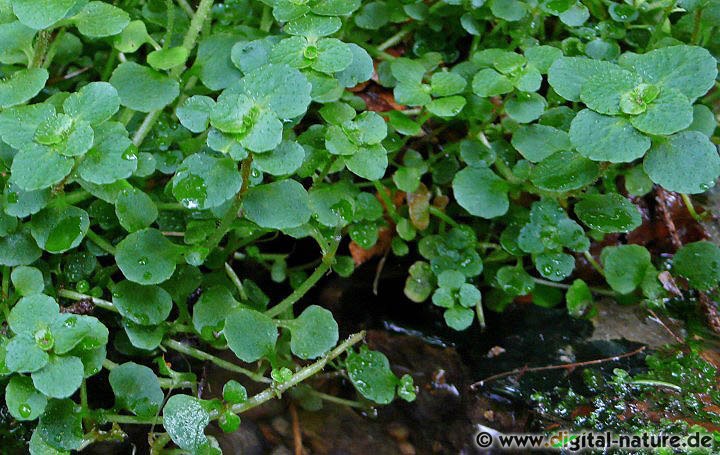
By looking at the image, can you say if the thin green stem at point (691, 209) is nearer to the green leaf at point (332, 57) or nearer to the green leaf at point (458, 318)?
the green leaf at point (458, 318)

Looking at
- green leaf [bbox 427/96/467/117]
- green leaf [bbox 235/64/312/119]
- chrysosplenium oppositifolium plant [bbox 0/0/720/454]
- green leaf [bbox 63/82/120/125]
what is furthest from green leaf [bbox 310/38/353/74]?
green leaf [bbox 63/82/120/125]

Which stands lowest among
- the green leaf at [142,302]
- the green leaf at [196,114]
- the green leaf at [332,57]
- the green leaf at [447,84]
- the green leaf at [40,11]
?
the green leaf at [142,302]

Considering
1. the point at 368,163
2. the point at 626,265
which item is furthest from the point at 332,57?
the point at 626,265

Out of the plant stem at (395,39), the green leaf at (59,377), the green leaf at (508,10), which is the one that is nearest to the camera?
the green leaf at (59,377)

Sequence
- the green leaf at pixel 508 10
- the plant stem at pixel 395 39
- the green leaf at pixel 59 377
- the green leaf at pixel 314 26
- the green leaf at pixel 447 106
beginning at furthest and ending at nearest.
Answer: the plant stem at pixel 395 39 → the green leaf at pixel 508 10 → the green leaf at pixel 447 106 → the green leaf at pixel 314 26 → the green leaf at pixel 59 377

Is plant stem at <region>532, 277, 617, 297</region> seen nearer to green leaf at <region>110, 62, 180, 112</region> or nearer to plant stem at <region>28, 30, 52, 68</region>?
green leaf at <region>110, 62, 180, 112</region>

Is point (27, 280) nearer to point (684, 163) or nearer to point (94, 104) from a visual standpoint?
point (94, 104)

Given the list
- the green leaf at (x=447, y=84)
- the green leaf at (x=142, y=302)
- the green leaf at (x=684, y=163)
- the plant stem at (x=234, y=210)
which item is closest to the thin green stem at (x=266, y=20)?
the green leaf at (x=447, y=84)
